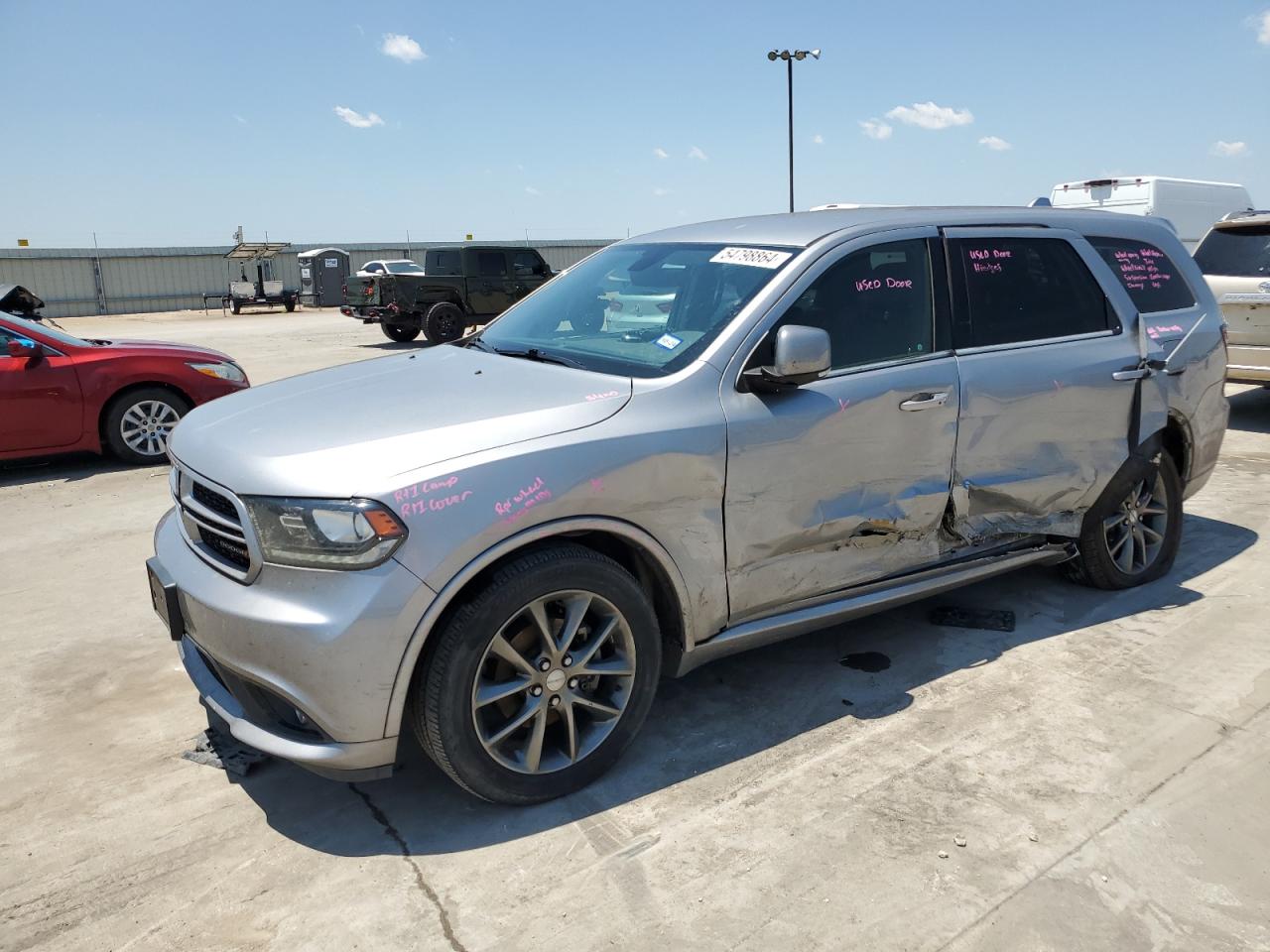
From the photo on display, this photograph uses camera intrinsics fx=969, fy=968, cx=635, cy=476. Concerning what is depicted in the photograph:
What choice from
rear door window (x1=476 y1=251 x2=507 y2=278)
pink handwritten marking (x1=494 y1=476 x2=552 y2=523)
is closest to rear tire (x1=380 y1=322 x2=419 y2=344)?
rear door window (x1=476 y1=251 x2=507 y2=278)

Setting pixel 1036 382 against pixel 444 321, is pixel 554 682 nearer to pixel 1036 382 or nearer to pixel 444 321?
pixel 1036 382

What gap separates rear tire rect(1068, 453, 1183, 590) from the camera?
456cm

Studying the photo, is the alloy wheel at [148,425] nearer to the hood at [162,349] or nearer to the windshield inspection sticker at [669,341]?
the hood at [162,349]

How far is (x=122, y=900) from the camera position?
2.67 m

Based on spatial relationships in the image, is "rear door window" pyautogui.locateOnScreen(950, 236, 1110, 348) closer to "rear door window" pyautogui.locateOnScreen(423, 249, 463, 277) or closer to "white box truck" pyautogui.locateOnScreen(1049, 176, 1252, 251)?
"white box truck" pyautogui.locateOnScreen(1049, 176, 1252, 251)

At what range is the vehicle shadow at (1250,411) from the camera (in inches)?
363

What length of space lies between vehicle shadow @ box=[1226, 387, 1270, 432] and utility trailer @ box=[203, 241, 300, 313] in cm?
3000

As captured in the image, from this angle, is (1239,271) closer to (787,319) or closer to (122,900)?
(787,319)

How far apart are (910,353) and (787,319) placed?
25.0 inches

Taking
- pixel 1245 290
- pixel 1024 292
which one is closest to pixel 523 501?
pixel 1024 292

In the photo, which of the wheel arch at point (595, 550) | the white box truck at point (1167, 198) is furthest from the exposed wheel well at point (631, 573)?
the white box truck at point (1167, 198)

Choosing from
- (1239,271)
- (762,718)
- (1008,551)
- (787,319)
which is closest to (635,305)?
(787,319)

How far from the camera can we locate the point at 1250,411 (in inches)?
398

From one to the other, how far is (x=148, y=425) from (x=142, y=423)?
0.05 metres
